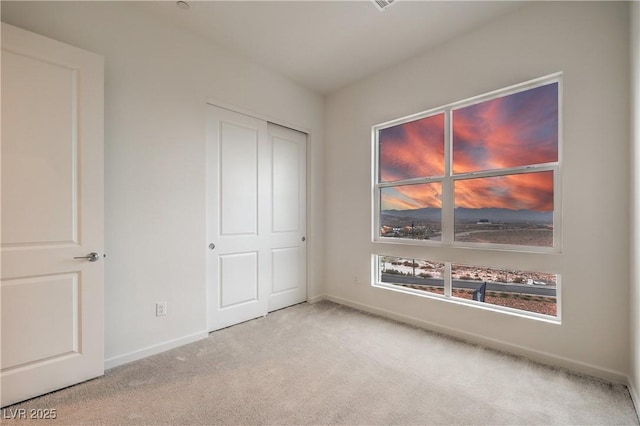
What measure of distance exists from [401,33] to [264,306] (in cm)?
329

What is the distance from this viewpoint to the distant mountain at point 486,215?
7.88ft

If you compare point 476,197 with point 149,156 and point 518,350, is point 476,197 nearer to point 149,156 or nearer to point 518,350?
point 518,350

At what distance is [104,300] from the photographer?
214 centimetres

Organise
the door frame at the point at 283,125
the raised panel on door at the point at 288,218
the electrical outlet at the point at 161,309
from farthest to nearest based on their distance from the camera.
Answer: the raised panel on door at the point at 288,218, the door frame at the point at 283,125, the electrical outlet at the point at 161,309

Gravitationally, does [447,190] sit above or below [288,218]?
above

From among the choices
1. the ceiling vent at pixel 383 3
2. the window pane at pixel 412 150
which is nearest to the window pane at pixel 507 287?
the window pane at pixel 412 150

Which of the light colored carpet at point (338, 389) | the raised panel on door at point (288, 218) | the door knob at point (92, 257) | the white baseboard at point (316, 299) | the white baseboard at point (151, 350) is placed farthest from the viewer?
the white baseboard at point (316, 299)

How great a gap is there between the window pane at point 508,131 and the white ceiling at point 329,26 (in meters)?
0.77

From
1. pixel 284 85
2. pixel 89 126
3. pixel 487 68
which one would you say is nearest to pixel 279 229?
pixel 284 85

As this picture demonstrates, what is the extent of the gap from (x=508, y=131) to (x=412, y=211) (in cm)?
120

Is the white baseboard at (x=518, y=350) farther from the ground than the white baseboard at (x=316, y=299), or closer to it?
farther from the ground

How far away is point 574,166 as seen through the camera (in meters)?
2.17

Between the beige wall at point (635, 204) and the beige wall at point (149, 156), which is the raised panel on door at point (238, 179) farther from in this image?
the beige wall at point (635, 204)

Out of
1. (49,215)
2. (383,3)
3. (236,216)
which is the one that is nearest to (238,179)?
(236,216)
